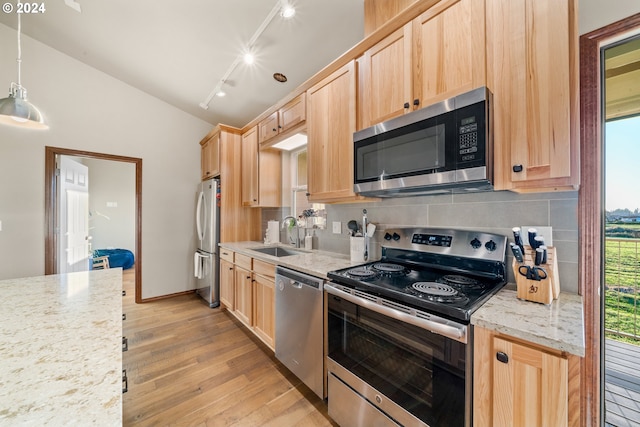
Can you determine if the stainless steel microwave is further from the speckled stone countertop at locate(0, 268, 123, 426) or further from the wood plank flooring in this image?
the wood plank flooring

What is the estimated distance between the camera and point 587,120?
114 cm

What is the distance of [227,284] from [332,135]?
2265 millimetres

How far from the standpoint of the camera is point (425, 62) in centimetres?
138

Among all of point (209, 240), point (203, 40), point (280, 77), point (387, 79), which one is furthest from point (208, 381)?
point (203, 40)

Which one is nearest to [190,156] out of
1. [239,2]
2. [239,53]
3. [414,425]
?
[239,53]

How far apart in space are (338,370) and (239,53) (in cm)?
276

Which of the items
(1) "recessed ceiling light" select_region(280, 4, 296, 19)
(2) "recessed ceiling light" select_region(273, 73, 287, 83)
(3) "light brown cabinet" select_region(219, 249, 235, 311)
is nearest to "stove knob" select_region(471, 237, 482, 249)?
(1) "recessed ceiling light" select_region(280, 4, 296, 19)

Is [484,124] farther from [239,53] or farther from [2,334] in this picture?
[239,53]

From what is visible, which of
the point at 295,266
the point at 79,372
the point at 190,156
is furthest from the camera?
the point at 190,156

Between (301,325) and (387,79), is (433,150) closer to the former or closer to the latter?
(387,79)

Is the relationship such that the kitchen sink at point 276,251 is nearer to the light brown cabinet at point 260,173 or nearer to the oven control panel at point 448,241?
the light brown cabinet at point 260,173

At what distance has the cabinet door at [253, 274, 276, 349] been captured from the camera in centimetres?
216

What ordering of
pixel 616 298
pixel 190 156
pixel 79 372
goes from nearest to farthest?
1. pixel 79 372
2. pixel 616 298
3. pixel 190 156

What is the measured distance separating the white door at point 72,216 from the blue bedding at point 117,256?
5.35 ft
